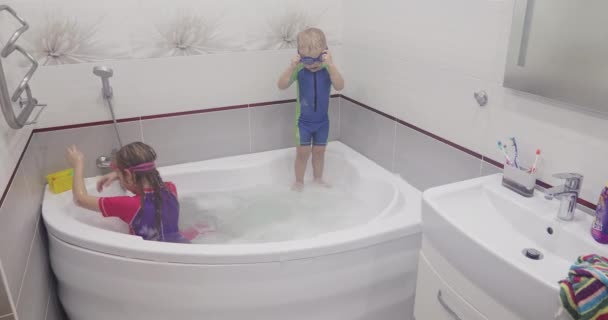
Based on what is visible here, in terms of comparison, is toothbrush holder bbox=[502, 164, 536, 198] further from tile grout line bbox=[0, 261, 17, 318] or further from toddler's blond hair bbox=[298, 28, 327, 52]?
tile grout line bbox=[0, 261, 17, 318]

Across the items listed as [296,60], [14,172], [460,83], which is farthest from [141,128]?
[460,83]

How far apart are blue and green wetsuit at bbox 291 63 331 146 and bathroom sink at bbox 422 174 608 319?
1.02m

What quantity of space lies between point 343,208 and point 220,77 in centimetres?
95

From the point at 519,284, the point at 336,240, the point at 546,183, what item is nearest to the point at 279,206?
the point at 336,240

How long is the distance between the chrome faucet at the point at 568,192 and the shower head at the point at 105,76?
6.08 ft

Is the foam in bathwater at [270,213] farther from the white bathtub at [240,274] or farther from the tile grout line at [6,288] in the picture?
the tile grout line at [6,288]

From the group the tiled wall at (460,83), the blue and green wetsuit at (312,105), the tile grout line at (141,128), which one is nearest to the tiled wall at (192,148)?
the tile grout line at (141,128)

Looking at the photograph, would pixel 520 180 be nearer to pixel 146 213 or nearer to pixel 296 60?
pixel 296 60

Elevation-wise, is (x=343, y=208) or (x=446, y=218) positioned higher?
(x=446, y=218)

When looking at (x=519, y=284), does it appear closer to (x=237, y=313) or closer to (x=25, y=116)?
(x=237, y=313)

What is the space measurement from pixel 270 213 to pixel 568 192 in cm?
142

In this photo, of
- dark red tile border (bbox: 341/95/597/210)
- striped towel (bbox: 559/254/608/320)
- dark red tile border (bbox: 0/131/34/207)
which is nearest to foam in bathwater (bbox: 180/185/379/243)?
dark red tile border (bbox: 341/95/597/210)

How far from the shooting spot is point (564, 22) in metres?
1.43

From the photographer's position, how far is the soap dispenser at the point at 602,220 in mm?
1309
